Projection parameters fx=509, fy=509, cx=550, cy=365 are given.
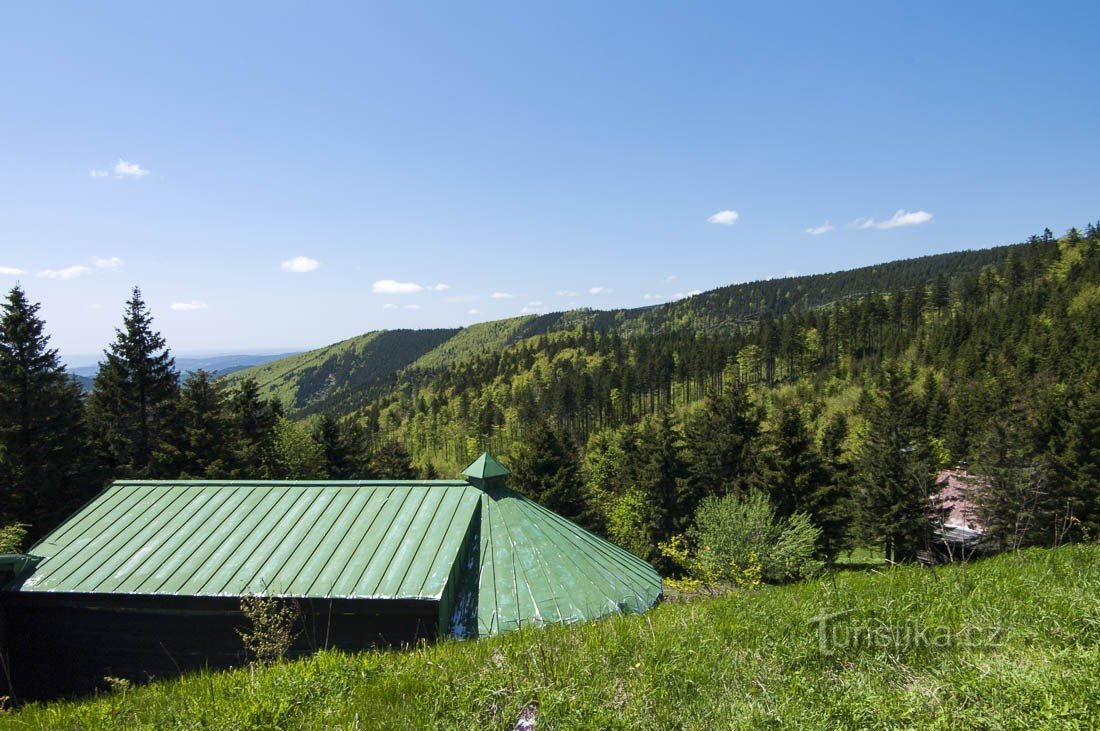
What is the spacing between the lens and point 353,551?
1207 centimetres

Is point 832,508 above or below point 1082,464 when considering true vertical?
below

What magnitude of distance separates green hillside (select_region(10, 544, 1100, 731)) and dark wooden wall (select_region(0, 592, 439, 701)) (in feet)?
19.5

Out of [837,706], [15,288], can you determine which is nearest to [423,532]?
[837,706]

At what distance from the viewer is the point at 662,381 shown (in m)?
134

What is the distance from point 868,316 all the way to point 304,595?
512 feet

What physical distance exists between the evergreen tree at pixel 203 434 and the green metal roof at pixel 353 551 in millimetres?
25454

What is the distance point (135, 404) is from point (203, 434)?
19.5ft

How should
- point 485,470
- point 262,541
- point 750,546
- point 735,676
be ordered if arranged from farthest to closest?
point 750,546 → point 485,470 → point 262,541 → point 735,676

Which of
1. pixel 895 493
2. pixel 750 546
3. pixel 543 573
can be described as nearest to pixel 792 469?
pixel 895 493

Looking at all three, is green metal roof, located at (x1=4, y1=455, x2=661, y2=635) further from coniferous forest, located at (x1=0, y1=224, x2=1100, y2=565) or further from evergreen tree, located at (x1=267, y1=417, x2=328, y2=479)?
evergreen tree, located at (x1=267, y1=417, x2=328, y2=479)

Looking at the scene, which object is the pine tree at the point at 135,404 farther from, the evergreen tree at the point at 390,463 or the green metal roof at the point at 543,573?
the green metal roof at the point at 543,573

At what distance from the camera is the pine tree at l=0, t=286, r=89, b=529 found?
92.6 feet

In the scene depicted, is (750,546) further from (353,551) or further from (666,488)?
(353,551)

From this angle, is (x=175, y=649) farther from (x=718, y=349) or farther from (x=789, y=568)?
(x=718, y=349)
